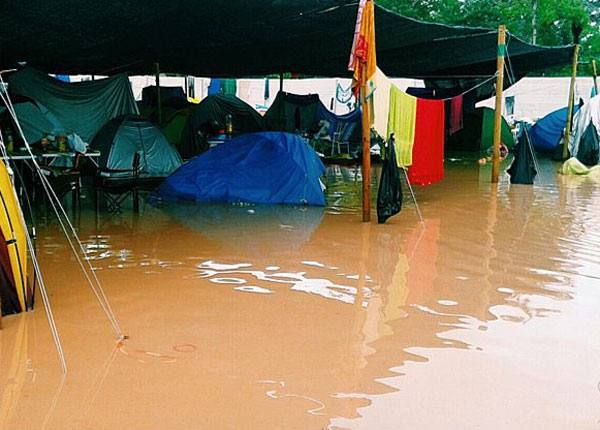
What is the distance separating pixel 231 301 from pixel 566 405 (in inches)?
93.4

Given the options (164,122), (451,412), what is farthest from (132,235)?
(164,122)

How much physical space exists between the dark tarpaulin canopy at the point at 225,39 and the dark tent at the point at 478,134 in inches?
177

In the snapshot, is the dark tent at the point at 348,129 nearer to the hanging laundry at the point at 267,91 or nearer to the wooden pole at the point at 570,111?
the wooden pole at the point at 570,111

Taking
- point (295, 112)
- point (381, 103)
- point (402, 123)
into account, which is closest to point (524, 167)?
point (402, 123)

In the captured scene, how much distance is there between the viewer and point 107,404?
10.5ft

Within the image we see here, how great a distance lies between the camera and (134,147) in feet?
36.2

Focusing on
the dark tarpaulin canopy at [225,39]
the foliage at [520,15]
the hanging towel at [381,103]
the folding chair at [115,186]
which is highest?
the foliage at [520,15]

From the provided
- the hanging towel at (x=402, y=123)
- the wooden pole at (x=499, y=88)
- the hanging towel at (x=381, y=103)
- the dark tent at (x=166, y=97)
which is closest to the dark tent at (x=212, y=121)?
the dark tent at (x=166, y=97)

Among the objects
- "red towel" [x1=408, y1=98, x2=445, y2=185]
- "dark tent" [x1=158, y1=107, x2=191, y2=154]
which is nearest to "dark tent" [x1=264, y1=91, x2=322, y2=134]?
"dark tent" [x1=158, y1=107, x2=191, y2=154]

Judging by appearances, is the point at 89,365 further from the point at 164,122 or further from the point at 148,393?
the point at 164,122

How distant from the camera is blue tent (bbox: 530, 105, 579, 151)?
770 inches

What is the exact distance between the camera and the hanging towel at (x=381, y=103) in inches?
309

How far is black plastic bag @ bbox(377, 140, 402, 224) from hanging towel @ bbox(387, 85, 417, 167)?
10.7 inches

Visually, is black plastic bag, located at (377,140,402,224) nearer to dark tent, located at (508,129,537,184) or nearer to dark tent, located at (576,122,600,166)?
dark tent, located at (508,129,537,184)
